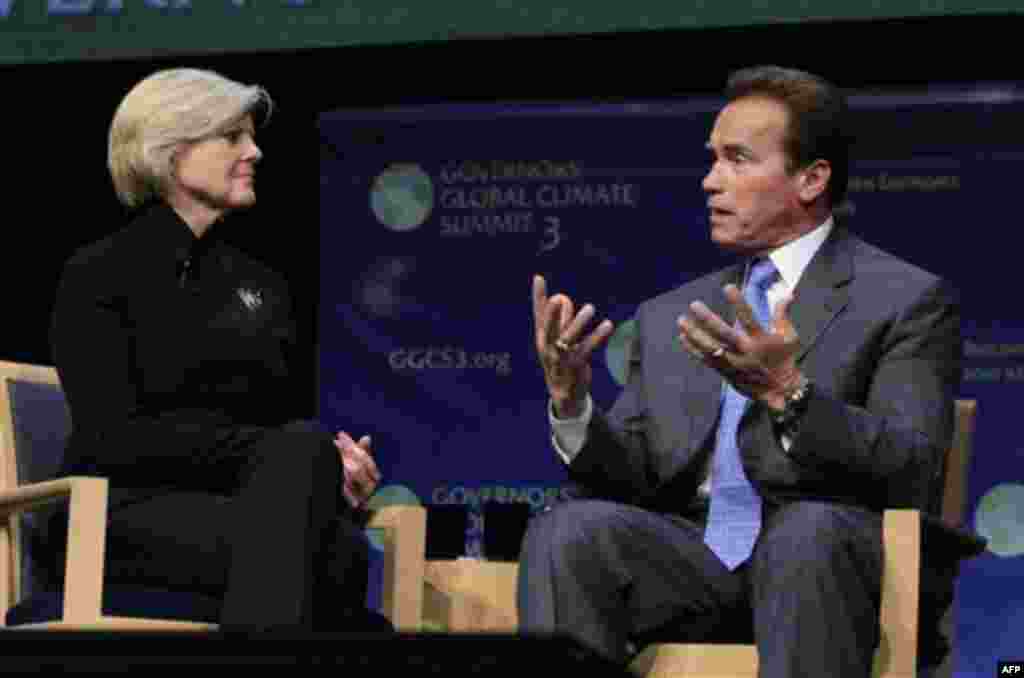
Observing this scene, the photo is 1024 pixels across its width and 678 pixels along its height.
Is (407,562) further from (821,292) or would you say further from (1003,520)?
(1003,520)

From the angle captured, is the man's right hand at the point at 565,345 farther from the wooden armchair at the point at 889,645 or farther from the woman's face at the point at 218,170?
the woman's face at the point at 218,170

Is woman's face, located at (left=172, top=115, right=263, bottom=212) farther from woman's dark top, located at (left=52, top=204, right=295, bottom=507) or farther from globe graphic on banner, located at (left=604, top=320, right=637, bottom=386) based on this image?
globe graphic on banner, located at (left=604, top=320, right=637, bottom=386)

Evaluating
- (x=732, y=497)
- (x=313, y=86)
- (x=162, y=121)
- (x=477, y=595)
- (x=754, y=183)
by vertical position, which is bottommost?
(x=477, y=595)

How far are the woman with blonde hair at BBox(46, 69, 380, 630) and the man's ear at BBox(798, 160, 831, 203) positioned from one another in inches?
35.4

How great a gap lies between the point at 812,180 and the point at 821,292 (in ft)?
0.71

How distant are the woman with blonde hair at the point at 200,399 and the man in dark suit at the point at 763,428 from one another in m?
0.45

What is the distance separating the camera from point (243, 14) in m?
5.27

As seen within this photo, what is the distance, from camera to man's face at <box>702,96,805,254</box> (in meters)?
3.71

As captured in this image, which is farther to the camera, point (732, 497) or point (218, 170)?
point (218, 170)

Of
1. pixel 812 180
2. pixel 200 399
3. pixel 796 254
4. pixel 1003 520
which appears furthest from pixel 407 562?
pixel 1003 520

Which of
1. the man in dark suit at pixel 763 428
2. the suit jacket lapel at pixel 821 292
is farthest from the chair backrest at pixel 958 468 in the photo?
the suit jacket lapel at pixel 821 292

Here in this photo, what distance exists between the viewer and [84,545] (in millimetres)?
3574

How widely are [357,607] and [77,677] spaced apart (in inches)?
80.3
